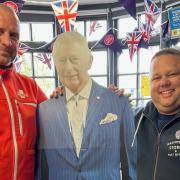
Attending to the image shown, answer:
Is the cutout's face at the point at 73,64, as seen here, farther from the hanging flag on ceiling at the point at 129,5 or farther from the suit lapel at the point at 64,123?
the hanging flag on ceiling at the point at 129,5

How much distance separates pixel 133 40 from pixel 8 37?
328 cm

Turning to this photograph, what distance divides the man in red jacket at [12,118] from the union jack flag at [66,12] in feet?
3.50

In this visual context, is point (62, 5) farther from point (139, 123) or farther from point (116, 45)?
point (116, 45)

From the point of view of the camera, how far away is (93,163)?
1.60m

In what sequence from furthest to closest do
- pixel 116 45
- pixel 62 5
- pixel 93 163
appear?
pixel 116 45
pixel 62 5
pixel 93 163

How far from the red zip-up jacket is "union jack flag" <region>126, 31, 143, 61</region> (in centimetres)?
306

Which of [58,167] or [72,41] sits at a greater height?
[72,41]

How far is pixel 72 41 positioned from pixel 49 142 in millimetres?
540

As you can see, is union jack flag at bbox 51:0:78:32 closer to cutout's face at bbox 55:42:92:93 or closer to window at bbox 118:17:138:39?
cutout's face at bbox 55:42:92:93

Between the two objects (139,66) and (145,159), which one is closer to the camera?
(145,159)

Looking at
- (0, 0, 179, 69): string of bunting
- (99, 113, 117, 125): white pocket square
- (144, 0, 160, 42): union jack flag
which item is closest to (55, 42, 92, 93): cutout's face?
(99, 113, 117, 125): white pocket square

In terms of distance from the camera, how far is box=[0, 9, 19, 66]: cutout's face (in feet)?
5.22

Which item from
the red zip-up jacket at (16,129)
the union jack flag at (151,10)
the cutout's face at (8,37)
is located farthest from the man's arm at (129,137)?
the union jack flag at (151,10)

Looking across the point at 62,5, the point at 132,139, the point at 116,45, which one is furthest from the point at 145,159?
the point at 116,45
